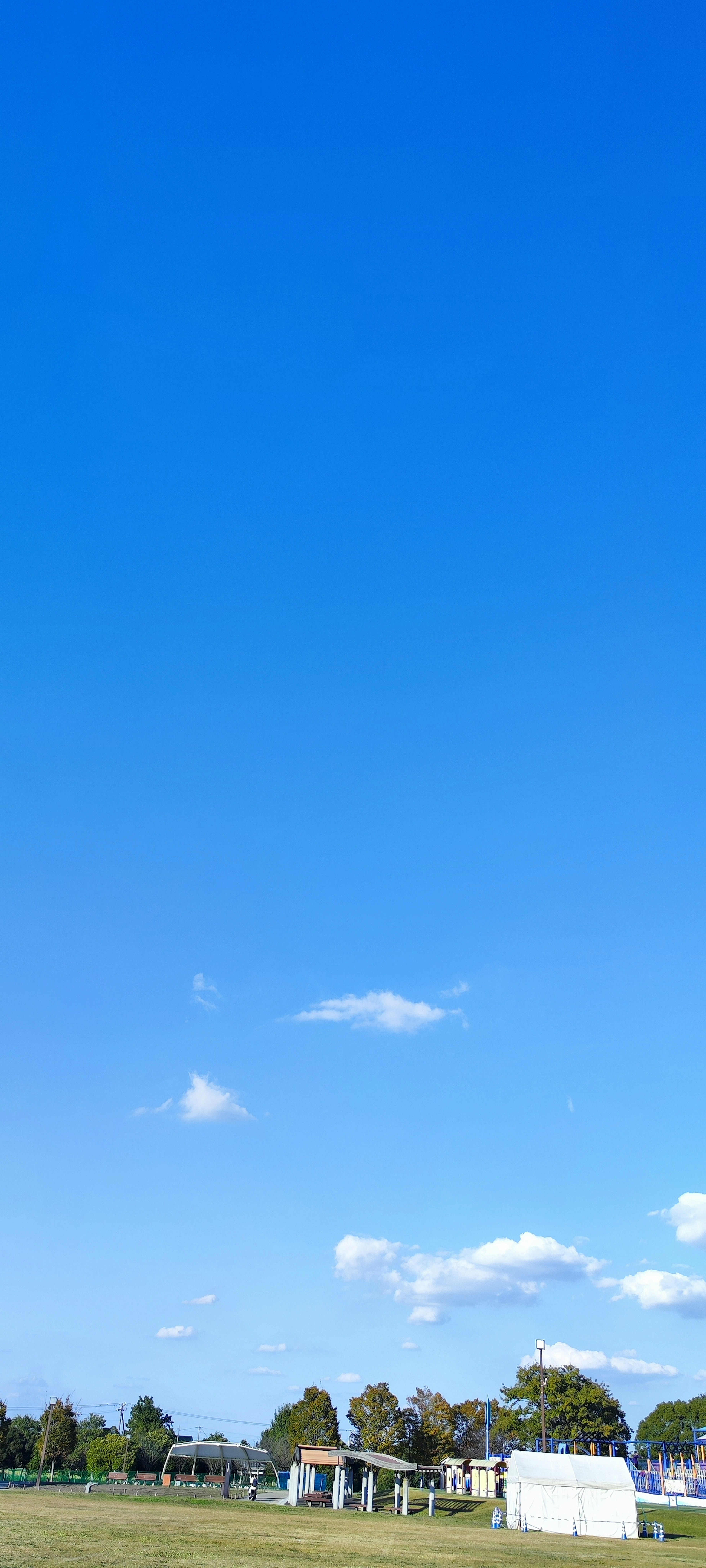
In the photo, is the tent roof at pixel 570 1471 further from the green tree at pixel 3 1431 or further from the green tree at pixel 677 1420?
the green tree at pixel 677 1420

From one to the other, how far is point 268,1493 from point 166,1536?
44420 mm

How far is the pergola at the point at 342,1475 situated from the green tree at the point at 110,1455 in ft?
99.5

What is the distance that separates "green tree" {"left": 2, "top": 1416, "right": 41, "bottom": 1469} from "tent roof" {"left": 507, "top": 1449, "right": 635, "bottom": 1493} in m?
68.8

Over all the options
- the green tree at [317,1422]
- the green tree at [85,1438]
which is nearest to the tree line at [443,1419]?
the green tree at [317,1422]

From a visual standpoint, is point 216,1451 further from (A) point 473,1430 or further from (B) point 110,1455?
(A) point 473,1430

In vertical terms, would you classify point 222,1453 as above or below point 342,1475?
below

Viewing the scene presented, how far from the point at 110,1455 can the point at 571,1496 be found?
59.4m

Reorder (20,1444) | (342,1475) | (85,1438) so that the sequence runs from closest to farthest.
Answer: (342,1475), (20,1444), (85,1438)

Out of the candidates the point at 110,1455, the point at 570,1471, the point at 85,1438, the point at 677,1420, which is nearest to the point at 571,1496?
the point at 570,1471

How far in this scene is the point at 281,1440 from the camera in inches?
4820

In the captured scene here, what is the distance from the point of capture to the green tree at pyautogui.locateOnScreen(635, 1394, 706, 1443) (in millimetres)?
152750

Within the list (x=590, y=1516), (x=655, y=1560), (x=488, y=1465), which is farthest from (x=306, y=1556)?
(x=488, y=1465)

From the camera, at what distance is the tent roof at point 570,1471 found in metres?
46.8

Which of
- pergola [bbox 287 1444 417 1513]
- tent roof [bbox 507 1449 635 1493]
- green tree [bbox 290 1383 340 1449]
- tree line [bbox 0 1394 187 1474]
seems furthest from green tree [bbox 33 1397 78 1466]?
tent roof [bbox 507 1449 635 1493]
